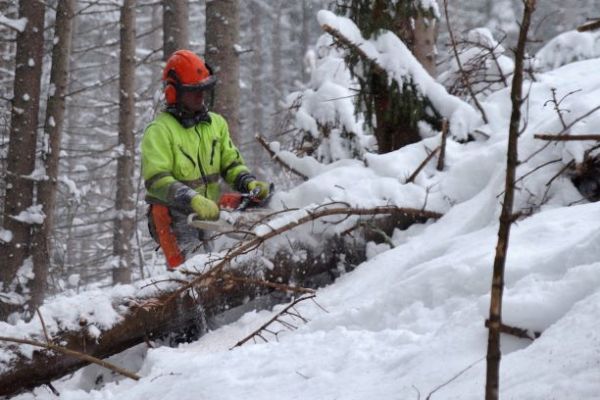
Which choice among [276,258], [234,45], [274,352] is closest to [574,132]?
[276,258]

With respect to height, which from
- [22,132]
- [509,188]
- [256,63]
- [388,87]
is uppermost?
[256,63]

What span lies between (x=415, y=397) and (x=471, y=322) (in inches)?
21.5

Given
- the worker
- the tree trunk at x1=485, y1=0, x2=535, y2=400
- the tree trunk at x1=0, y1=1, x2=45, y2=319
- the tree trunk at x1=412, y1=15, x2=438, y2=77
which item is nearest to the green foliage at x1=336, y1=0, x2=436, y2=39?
the tree trunk at x1=412, y1=15, x2=438, y2=77

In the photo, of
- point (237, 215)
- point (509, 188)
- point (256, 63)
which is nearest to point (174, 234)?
point (237, 215)

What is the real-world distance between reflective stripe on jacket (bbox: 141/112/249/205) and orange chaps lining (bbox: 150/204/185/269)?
0.45ft

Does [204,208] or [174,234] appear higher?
[204,208]

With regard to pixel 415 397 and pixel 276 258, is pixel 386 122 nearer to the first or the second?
pixel 276 258

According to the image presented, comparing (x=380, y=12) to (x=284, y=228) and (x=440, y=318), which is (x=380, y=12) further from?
(x=440, y=318)

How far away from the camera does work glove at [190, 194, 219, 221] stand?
14.8ft

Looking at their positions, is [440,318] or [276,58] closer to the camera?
[440,318]

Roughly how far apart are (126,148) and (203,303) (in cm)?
717

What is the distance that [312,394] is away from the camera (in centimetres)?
205

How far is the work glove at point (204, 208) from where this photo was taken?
4508 mm

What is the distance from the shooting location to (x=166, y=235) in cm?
510
